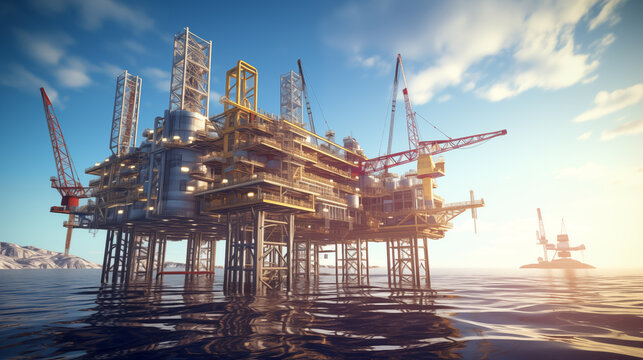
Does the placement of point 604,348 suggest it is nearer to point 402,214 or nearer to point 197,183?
point 402,214

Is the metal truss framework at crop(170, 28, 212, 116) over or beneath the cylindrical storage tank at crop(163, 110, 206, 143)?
over

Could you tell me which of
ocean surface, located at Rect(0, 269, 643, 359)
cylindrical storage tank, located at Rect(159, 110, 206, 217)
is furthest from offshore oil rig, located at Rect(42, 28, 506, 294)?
ocean surface, located at Rect(0, 269, 643, 359)

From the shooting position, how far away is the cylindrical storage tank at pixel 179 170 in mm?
50594

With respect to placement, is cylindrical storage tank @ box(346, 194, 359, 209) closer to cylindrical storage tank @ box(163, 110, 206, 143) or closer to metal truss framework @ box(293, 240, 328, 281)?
metal truss framework @ box(293, 240, 328, 281)

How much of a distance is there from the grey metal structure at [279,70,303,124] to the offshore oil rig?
0.58 m

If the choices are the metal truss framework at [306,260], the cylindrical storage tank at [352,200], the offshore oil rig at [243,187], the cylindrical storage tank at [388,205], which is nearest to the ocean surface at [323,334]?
the offshore oil rig at [243,187]

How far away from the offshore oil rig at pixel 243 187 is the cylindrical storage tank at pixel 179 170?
0.53 ft

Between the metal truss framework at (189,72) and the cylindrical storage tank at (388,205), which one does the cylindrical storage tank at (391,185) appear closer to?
the cylindrical storage tank at (388,205)

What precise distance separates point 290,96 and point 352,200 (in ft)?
106

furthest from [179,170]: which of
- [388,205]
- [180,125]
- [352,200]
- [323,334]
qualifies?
[323,334]

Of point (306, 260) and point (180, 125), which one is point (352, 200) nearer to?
point (306, 260)

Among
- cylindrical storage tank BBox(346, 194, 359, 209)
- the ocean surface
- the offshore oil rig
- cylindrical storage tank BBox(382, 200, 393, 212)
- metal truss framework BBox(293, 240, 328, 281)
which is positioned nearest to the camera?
the ocean surface

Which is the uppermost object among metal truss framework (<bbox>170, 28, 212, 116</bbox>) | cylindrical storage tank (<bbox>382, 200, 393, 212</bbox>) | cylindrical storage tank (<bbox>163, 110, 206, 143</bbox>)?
metal truss framework (<bbox>170, 28, 212, 116</bbox>)

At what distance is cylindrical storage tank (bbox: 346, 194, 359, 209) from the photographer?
59912 mm
